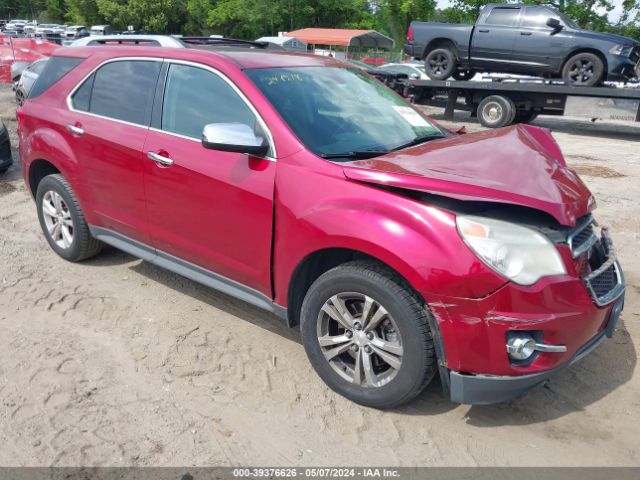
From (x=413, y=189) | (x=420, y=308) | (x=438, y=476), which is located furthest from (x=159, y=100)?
(x=438, y=476)

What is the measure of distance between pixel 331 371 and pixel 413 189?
3.69 feet

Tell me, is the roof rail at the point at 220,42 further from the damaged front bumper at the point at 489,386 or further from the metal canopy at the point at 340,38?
the metal canopy at the point at 340,38

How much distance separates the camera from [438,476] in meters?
2.60

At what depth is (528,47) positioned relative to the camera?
520 inches

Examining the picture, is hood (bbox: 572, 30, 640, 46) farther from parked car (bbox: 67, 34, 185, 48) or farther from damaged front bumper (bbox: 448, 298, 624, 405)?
damaged front bumper (bbox: 448, 298, 624, 405)

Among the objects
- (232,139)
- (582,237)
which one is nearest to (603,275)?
(582,237)


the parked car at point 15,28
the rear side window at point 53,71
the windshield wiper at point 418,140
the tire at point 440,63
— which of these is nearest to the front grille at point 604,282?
the windshield wiper at point 418,140

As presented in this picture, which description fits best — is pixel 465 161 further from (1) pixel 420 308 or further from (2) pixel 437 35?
(2) pixel 437 35

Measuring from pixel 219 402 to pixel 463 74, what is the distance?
14.4 meters

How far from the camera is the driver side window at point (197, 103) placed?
11.3 ft

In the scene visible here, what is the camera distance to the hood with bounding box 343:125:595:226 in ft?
8.53

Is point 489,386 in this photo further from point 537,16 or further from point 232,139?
point 537,16

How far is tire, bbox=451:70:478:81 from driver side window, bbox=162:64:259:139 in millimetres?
12610

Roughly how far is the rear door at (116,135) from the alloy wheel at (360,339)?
5.45ft
